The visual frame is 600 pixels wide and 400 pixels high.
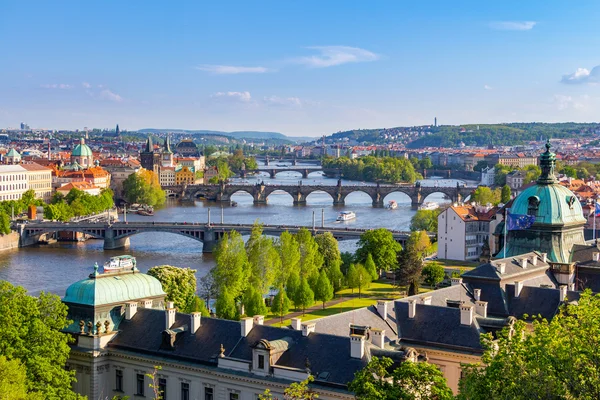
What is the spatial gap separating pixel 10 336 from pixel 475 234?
2205 inches

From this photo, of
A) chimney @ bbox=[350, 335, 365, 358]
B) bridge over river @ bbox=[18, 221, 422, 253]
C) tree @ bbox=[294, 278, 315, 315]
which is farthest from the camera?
bridge over river @ bbox=[18, 221, 422, 253]

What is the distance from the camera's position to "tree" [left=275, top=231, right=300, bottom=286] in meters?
59.3

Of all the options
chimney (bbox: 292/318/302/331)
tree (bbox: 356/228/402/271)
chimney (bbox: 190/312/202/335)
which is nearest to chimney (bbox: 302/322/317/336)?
chimney (bbox: 292/318/302/331)

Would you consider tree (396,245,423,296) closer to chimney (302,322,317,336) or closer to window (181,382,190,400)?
chimney (302,322,317,336)

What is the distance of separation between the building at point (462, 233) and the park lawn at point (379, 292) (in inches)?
556

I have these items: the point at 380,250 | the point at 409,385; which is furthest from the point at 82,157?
the point at 409,385

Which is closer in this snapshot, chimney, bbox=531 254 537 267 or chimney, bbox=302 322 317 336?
chimney, bbox=302 322 317 336

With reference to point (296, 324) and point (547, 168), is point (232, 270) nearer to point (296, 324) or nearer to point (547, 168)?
point (547, 168)

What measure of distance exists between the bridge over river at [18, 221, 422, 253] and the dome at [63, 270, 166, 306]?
186ft

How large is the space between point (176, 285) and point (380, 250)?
20502 millimetres

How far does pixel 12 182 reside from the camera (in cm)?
12794

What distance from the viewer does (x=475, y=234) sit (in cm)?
7912

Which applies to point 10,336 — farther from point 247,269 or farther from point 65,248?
point 65,248

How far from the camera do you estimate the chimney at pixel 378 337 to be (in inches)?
1133
